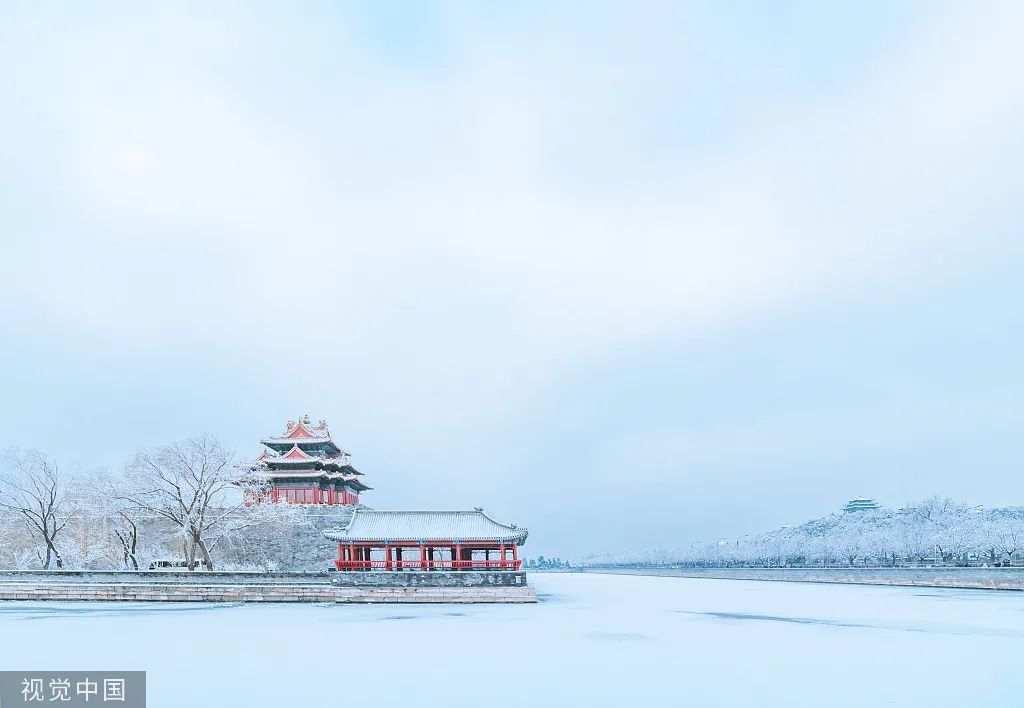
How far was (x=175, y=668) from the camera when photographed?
1858 centimetres

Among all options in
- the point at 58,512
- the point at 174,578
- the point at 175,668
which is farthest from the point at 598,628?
the point at 58,512

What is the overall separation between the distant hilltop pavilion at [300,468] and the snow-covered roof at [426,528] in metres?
11.3

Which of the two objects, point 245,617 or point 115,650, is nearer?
point 115,650

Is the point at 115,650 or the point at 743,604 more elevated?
the point at 115,650

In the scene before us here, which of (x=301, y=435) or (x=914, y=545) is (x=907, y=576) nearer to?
(x=914, y=545)

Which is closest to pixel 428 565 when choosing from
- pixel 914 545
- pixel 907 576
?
pixel 907 576

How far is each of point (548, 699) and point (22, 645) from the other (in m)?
16.7

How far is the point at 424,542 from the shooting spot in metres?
43.6

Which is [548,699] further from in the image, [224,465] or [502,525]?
[224,465]

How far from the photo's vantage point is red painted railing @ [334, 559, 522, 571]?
4319 centimetres

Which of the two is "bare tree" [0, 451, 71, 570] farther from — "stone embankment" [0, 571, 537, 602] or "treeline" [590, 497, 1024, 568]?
"treeline" [590, 497, 1024, 568]

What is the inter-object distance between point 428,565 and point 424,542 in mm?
1361

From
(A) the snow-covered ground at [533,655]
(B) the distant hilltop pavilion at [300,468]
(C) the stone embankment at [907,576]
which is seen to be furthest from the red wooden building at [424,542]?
(C) the stone embankment at [907,576]

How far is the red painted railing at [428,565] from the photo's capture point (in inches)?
1700
